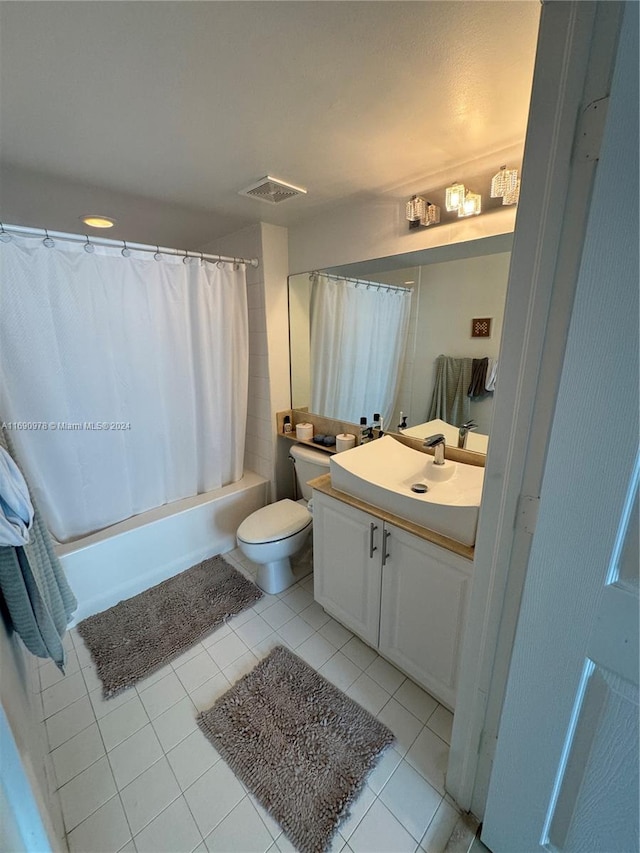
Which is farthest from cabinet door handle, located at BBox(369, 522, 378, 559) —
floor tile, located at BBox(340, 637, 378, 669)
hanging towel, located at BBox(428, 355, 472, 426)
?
hanging towel, located at BBox(428, 355, 472, 426)

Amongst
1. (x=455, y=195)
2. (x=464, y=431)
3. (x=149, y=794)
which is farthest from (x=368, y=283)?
(x=149, y=794)

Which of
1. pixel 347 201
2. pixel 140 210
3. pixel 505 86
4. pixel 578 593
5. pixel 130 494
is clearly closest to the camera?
pixel 578 593

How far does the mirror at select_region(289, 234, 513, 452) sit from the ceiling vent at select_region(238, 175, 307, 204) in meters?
0.46

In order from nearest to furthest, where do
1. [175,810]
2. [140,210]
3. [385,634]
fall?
[175,810] → [385,634] → [140,210]

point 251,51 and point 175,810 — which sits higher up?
point 251,51

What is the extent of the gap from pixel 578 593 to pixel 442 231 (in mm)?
1463

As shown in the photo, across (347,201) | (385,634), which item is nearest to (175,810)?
(385,634)

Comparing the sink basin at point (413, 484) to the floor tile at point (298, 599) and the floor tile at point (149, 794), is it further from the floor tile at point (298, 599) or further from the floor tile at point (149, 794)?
the floor tile at point (149, 794)

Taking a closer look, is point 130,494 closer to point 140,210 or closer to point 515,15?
point 140,210

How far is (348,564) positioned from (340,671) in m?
0.48

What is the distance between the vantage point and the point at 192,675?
1532 mm

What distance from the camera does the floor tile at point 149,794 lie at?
1.08 meters

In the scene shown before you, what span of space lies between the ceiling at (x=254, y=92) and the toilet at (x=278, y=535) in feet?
5.04

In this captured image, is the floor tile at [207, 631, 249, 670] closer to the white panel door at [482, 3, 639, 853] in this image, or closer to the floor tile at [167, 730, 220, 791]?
the floor tile at [167, 730, 220, 791]
